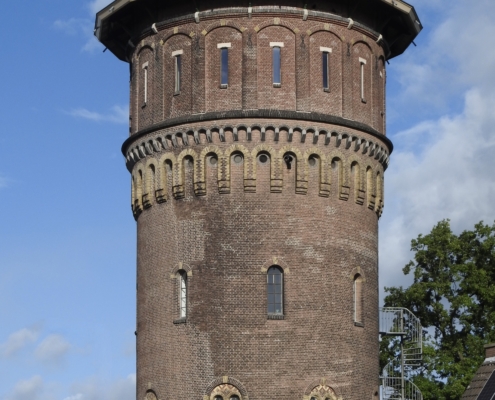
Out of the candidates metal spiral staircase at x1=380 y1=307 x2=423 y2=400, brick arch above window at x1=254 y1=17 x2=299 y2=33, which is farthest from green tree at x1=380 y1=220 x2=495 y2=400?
brick arch above window at x1=254 y1=17 x2=299 y2=33

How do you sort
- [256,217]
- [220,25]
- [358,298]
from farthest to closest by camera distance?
1. [220,25]
2. [358,298]
3. [256,217]

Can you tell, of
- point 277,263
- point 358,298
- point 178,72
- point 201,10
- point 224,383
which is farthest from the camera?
point 178,72

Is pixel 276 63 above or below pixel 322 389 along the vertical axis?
above

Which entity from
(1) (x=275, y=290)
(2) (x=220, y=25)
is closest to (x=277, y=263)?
(1) (x=275, y=290)

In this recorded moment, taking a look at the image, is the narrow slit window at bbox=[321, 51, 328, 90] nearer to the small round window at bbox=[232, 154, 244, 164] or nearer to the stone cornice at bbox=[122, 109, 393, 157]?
the stone cornice at bbox=[122, 109, 393, 157]

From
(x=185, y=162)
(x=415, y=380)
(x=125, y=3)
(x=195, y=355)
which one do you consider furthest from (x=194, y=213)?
(x=415, y=380)

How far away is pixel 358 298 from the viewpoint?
144ft

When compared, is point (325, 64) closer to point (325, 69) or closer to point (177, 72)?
point (325, 69)

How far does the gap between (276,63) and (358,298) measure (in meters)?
8.24

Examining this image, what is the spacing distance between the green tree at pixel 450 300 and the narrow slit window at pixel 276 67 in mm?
16318

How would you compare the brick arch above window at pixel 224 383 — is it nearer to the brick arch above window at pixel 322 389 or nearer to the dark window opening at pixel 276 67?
the brick arch above window at pixel 322 389

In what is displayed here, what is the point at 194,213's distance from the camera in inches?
1700

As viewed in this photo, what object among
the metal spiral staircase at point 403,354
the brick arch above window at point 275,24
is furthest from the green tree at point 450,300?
the brick arch above window at point 275,24

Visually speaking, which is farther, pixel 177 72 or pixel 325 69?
pixel 177 72
